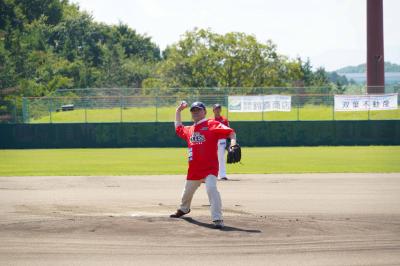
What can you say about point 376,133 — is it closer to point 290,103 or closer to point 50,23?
point 290,103

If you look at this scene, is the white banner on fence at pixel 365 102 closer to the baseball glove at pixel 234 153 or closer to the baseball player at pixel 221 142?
the baseball player at pixel 221 142

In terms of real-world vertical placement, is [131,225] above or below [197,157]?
below

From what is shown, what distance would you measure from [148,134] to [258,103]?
6.93m

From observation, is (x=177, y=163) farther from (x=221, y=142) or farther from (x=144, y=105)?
(x=144, y=105)

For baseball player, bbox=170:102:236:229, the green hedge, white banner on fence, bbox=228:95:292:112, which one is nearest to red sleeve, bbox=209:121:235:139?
baseball player, bbox=170:102:236:229

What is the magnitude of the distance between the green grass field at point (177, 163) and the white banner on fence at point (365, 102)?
7266 millimetres

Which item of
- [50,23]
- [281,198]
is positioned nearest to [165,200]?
[281,198]

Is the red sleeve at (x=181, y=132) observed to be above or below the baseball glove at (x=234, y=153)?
above

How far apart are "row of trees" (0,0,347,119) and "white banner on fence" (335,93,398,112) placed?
2055 cm

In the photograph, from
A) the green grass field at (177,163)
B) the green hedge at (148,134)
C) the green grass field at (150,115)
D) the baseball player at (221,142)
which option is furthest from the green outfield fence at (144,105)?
the baseball player at (221,142)

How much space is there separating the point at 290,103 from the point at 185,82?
3301 centimetres

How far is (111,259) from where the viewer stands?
8789 mm

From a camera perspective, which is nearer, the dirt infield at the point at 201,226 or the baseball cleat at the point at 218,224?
the dirt infield at the point at 201,226

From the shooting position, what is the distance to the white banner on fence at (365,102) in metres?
40.9
